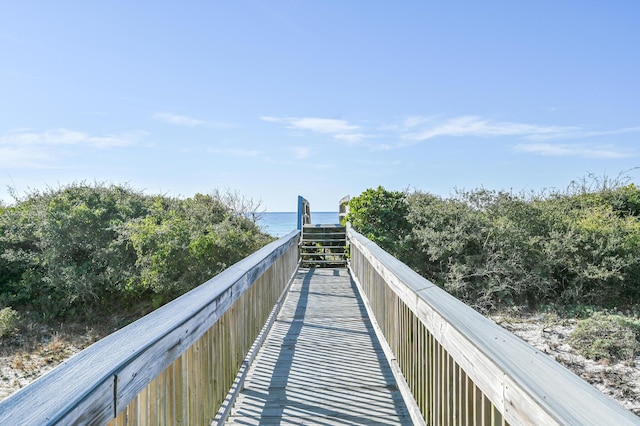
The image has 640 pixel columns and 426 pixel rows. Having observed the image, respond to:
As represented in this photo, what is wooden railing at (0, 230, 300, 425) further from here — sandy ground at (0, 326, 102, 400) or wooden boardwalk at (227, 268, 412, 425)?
sandy ground at (0, 326, 102, 400)

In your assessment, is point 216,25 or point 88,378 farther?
point 216,25

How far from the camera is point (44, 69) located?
1158 centimetres

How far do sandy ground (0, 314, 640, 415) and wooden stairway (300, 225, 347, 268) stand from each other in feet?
16.1

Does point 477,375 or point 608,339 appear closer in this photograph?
point 477,375

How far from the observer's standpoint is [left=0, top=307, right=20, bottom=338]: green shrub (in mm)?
10219

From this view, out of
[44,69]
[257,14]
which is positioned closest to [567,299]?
[257,14]

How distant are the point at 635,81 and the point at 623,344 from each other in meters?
10.6

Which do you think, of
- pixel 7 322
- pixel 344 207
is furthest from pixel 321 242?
pixel 7 322

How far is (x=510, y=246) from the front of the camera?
1055 cm

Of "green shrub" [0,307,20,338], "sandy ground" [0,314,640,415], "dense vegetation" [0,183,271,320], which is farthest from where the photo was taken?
"dense vegetation" [0,183,271,320]

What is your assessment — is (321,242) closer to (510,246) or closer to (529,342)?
(510,246)

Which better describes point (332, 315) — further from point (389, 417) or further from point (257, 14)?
point (257, 14)

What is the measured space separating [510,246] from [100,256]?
10.6m

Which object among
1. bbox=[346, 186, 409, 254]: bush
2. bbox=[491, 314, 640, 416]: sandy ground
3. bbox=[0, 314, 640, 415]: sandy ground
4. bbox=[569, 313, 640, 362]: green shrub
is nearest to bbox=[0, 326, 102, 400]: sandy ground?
bbox=[0, 314, 640, 415]: sandy ground
